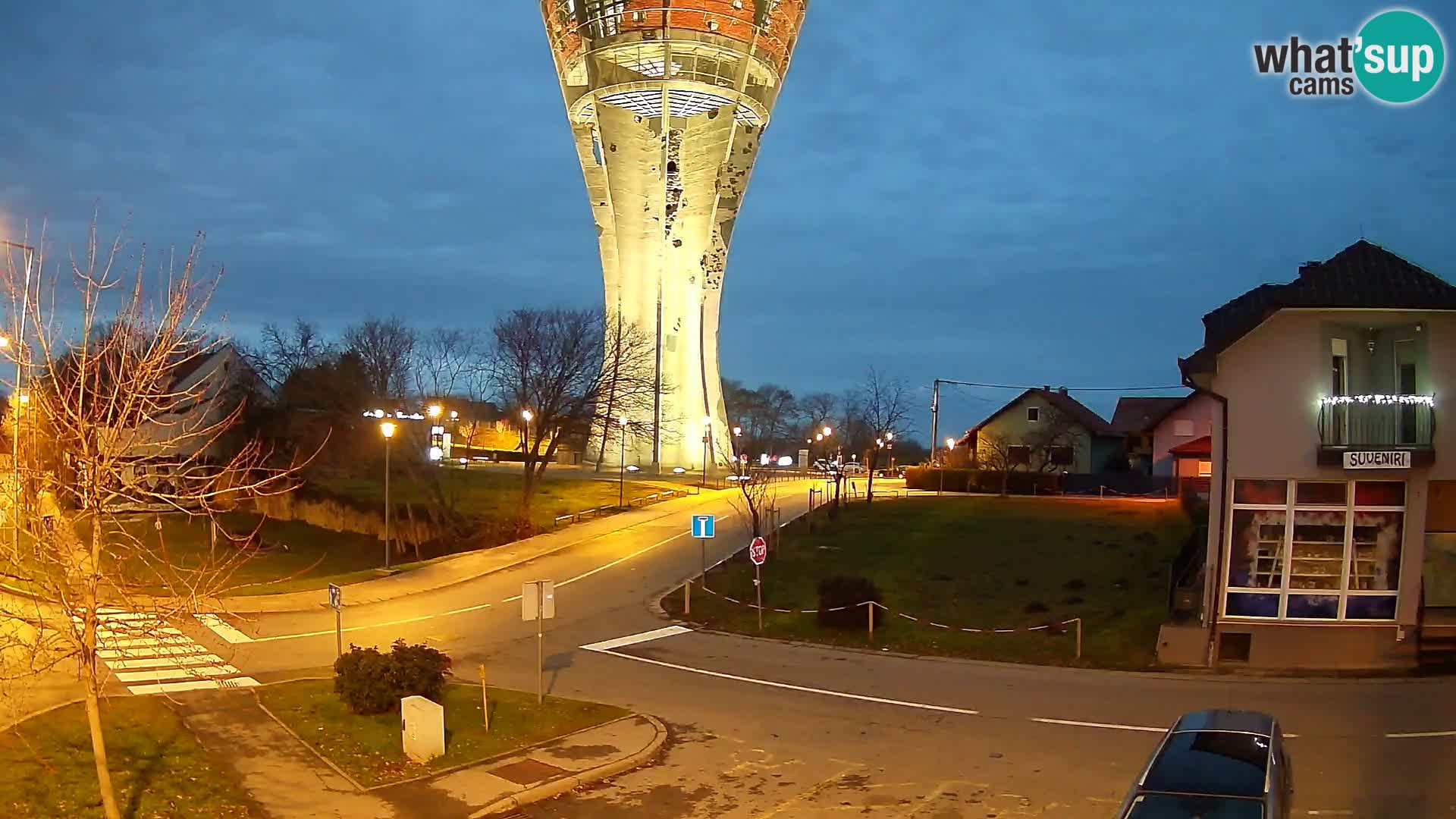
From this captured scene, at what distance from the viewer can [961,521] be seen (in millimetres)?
45625

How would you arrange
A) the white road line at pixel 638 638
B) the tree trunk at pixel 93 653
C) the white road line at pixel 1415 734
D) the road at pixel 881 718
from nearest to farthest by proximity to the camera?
1. the tree trunk at pixel 93 653
2. the road at pixel 881 718
3. the white road line at pixel 1415 734
4. the white road line at pixel 638 638

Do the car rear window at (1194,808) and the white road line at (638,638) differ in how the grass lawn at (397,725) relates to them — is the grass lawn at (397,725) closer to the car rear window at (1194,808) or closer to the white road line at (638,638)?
the white road line at (638,638)

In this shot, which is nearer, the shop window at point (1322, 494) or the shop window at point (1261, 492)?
the shop window at point (1322, 494)

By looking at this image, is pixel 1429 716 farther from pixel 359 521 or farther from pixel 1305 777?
pixel 359 521

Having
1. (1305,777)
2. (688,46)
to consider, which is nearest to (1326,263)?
(1305,777)

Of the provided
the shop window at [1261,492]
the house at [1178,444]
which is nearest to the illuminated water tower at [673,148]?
the house at [1178,444]

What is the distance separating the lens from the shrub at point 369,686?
15.5 m

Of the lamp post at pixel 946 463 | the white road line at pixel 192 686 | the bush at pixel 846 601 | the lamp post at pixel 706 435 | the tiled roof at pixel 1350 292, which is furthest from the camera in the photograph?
the lamp post at pixel 706 435

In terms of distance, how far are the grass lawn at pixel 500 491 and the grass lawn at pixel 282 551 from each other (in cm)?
336

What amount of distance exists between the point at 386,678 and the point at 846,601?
12.3 meters

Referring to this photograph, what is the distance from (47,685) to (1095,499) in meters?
48.4

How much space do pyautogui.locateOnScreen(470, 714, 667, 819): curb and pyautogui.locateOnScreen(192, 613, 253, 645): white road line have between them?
1175 cm

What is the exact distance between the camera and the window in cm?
2053

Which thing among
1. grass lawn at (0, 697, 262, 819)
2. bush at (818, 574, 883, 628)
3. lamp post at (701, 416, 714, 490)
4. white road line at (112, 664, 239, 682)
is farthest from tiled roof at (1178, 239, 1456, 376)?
lamp post at (701, 416, 714, 490)
